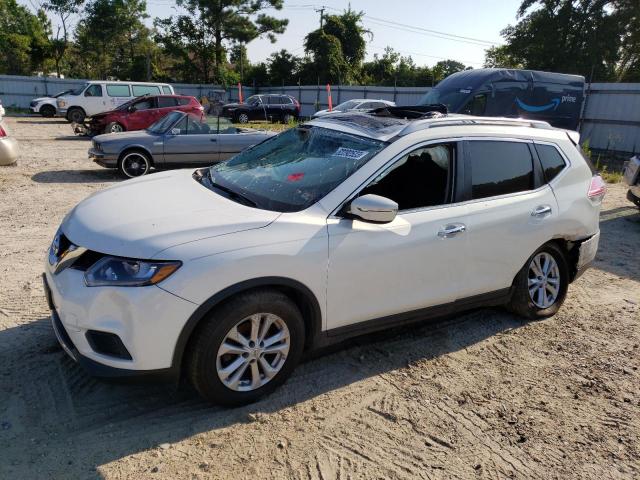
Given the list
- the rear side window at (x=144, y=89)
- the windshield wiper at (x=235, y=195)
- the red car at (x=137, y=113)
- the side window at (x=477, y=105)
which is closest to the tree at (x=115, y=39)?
the rear side window at (x=144, y=89)

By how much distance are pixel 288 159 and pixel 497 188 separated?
1657mm

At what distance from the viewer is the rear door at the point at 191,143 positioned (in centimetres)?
1029

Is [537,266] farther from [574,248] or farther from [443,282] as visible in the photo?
[443,282]

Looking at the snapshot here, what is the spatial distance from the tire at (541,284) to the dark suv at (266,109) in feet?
76.3

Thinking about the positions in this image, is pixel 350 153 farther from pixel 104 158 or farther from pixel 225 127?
pixel 104 158

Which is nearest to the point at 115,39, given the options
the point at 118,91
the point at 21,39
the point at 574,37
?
the point at 21,39

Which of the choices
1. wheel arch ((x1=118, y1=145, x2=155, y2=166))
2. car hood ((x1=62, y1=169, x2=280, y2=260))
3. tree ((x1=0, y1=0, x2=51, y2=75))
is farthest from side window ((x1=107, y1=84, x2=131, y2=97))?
tree ((x1=0, y1=0, x2=51, y2=75))

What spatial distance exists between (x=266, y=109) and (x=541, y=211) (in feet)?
79.4

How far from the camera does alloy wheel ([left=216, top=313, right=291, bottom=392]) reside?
2.96 meters

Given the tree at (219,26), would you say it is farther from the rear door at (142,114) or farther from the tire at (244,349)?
the tire at (244,349)

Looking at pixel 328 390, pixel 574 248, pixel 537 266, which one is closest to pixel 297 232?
pixel 328 390

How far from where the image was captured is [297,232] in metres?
3.03

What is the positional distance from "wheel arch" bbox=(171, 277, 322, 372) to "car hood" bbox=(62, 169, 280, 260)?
325 mm

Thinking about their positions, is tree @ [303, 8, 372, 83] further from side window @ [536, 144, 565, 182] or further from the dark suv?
side window @ [536, 144, 565, 182]
